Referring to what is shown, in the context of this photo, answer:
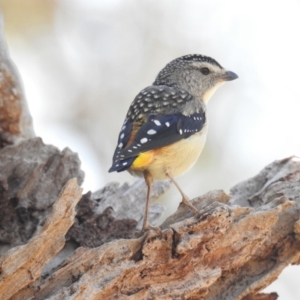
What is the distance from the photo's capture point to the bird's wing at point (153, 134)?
490 centimetres

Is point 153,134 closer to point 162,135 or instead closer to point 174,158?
point 162,135

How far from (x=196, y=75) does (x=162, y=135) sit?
1.38 metres

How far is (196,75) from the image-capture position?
637 centimetres

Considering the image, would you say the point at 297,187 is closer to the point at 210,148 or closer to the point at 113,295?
the point at 113,295

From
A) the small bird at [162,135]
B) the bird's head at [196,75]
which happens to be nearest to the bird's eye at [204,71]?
the bird's head at [196,75]

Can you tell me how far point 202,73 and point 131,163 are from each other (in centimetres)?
180

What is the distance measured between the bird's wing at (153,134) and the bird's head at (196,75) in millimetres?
729

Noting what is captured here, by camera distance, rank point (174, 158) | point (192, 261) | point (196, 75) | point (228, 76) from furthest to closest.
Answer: point (228, 76) → point (196, 75) → point (174, 158) → point (192, 261)

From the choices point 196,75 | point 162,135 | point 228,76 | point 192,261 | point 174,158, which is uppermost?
point 196,75

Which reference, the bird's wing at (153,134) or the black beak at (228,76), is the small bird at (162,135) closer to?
the bird's wing at (153,134)

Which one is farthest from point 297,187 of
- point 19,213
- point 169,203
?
point 169,203

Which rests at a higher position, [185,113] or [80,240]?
[185,113]

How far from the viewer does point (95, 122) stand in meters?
10.2

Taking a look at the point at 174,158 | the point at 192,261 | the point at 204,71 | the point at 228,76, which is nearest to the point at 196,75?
the point at 204,71
